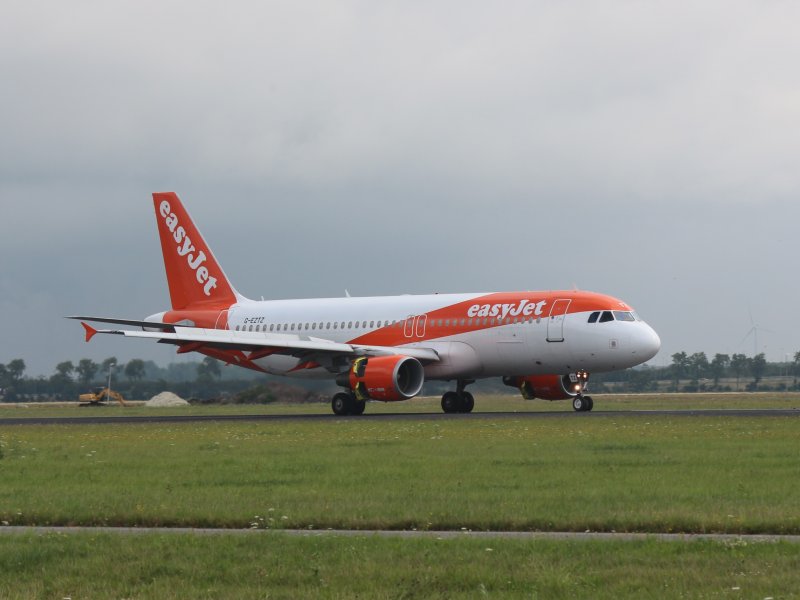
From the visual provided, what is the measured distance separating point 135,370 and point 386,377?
211 feet

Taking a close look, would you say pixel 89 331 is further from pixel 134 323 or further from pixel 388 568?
pixel 388 568

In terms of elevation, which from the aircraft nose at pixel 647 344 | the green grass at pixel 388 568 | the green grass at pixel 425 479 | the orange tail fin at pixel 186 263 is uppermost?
the orange tail fin at pixel 186 263

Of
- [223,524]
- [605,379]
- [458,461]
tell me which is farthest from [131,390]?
[223,524]

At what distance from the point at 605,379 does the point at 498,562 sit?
403 ft

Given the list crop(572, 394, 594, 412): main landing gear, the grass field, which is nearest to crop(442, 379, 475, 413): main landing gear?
crop(572, 394, 594, 412): main landing gear

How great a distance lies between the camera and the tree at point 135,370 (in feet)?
341

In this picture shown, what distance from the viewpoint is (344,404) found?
157ft

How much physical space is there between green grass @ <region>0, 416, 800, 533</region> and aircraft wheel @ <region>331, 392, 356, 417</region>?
1404 centimetres

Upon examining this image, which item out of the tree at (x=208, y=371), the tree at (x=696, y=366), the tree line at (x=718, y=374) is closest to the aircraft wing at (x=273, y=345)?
the tree at (x=208, y=371)

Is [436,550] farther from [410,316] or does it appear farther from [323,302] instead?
[323,302]

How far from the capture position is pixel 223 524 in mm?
15477

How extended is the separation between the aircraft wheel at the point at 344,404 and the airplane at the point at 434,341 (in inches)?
1.5

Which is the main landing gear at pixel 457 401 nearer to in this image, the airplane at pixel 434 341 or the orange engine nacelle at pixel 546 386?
the airplane at pixel 434 341

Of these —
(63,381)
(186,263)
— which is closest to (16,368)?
(63,381)
